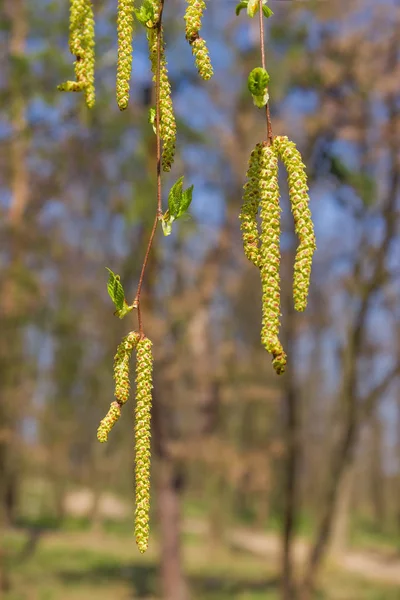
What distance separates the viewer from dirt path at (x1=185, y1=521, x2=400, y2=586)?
1889 cm

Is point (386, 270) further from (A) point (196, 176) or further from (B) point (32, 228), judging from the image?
(B) point (32, 228)

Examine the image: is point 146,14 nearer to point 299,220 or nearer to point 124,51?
point 124,51

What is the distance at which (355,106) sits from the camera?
24.1 ft

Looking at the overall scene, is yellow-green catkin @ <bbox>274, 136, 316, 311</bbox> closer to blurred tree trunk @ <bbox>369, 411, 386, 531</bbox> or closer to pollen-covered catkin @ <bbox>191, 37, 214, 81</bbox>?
pollen-covered catkin @ <bbox>191, 37, 214, 81</bbox>

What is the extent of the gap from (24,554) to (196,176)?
566 cm

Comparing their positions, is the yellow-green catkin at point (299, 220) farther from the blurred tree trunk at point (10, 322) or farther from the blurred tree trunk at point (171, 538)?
the blurred tree trunk at point (171, 538)

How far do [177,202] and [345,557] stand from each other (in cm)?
2152

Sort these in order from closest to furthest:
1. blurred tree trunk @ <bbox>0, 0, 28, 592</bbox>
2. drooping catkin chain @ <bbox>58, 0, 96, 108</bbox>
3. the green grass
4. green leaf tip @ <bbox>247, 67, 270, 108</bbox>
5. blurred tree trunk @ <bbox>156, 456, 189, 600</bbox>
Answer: green leaf tip @ <bbox>247, 67, 270, 108</bbox>, drooping catkin chain @ <bbox>58, 0, 96, 108</bbox>, blurred tree trunk @ <bbox>0, 0, 28, 592</bbox>, blurred tree trunk @ <bbox>156, 456, 189, 600</bbox>, the green grass

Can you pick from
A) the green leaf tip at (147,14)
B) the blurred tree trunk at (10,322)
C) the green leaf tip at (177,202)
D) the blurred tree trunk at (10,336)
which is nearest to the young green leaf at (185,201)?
the green leaf tip at (177,202)

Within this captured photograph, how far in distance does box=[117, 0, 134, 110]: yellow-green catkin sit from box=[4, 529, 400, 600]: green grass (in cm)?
1147

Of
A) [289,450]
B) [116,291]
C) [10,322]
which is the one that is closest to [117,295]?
[116,291]

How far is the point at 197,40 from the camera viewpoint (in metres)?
1.05

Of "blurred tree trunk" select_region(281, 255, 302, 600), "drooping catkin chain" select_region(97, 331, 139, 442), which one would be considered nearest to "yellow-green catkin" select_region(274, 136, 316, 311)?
"drooping catkin chain" select_region(97, 331, 139, 442)

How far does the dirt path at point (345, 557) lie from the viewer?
62.0ft
